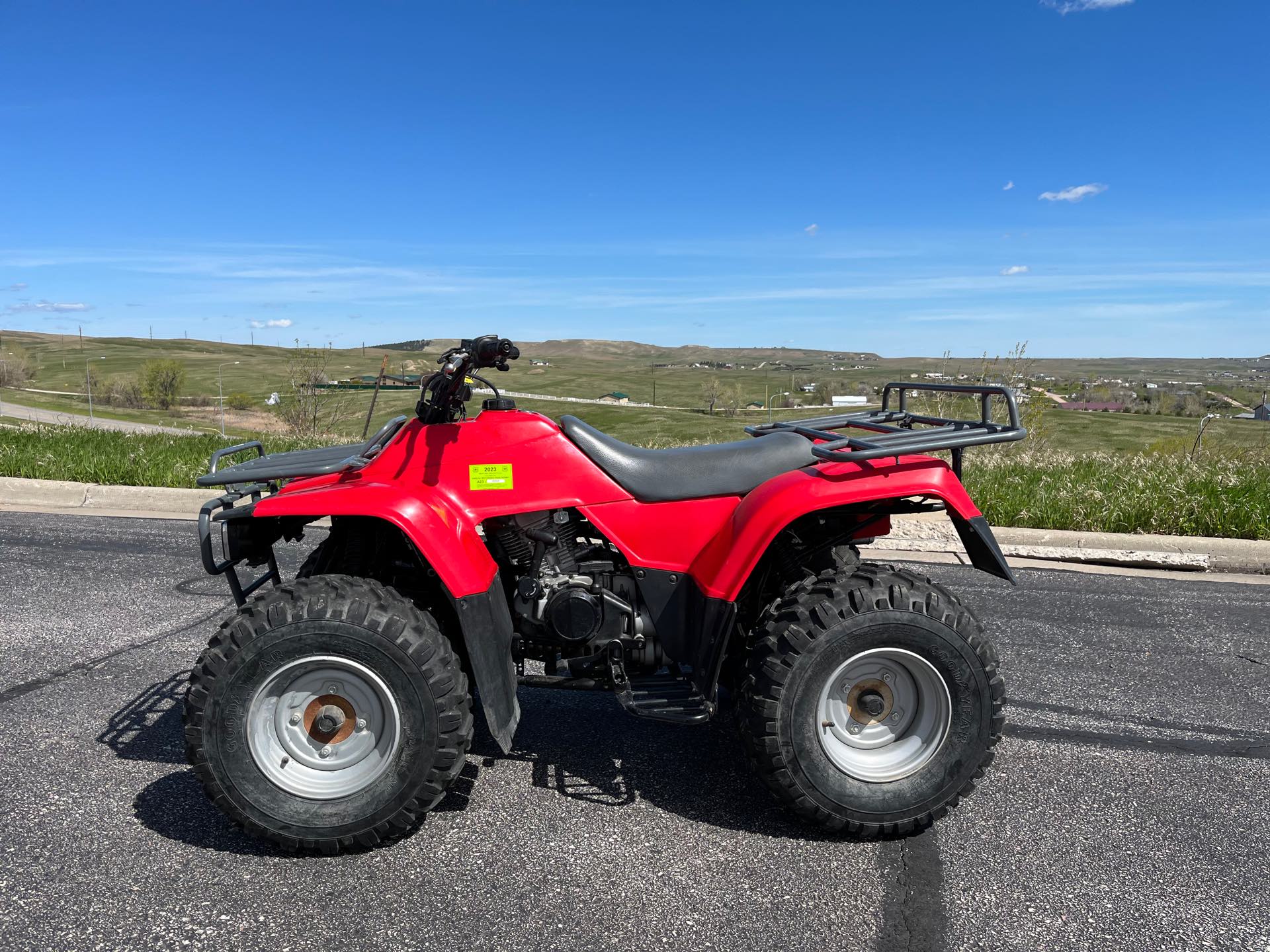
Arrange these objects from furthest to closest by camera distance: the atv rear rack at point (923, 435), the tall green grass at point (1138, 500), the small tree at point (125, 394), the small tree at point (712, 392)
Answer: the small tree at point (125, 394)
the small tree at point (712, 392)
the tall green grass at point (1138, 500)
the atv rear rack at point (923, 435)

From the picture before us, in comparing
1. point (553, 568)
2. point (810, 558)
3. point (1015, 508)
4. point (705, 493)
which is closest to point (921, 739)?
point (810, 558)

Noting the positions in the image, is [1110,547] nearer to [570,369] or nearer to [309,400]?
[309,400]

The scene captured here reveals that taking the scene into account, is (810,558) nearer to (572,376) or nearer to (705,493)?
(705,493)

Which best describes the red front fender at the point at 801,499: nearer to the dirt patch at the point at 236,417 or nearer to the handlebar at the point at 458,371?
the handlebar at the point at 458,371

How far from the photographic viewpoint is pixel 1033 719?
4.27 m

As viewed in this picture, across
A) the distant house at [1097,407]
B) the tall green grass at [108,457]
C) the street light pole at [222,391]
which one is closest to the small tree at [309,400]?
the street light pole at [222,391]

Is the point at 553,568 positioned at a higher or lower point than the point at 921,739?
higher

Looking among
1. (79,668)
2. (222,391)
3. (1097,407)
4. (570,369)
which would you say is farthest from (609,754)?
(570,369)

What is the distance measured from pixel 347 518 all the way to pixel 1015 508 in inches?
256

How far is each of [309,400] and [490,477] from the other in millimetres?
23384

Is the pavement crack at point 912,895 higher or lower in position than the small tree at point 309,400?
lower

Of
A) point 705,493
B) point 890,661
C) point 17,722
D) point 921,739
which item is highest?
point 705,493

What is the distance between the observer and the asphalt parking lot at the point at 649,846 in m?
2.67

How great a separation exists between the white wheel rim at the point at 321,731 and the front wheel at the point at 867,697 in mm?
1281
